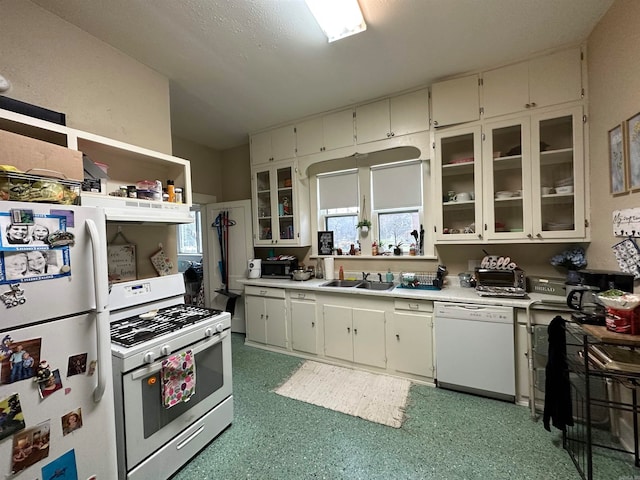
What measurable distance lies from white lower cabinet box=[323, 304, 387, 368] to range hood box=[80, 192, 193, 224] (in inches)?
68.8

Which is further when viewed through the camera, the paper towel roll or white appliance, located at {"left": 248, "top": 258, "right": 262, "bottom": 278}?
white appliance, located at {"left": 248, "top": 258, "right": 262, "bottom": 278}

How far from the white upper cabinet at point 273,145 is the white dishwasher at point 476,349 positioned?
255 centimetres

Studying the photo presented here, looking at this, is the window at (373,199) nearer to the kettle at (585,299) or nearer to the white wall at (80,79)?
the kettle at (585,299)

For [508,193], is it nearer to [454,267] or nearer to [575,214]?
[575,214]

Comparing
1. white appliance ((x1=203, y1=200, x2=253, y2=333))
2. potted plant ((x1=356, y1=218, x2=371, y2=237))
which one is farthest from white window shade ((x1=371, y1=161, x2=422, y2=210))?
white appliance ((x1=203, y1=200, x2=253, y2=333))

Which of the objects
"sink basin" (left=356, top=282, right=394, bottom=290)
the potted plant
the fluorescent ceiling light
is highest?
the fluorescent ceiling light

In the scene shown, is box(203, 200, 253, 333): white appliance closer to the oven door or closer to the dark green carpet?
the dark green carpet

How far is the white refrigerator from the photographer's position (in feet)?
3.15

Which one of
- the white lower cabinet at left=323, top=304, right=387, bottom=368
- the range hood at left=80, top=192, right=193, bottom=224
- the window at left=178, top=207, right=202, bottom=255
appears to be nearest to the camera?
the range hood at left=80, top=192, right=193, bottom=224

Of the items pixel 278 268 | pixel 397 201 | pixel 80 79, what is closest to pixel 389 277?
pixel 397 201

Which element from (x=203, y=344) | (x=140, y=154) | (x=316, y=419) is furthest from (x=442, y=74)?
(x=316, y=419)

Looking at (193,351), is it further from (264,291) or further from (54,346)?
(264,291)

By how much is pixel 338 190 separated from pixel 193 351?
247 centimetres

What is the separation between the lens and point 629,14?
1587 millimetres
